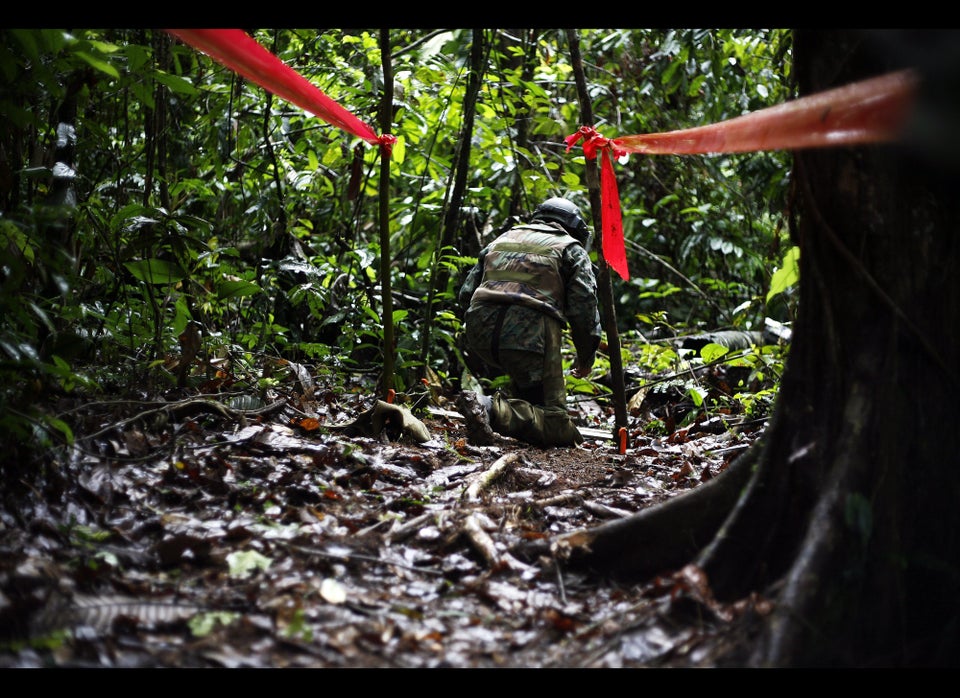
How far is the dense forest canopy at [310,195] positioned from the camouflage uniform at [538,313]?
560mm

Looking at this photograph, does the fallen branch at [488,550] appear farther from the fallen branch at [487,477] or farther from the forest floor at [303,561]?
the fallen branch at [487,477]

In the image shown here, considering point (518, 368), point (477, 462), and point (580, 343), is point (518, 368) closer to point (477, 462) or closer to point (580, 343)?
point (580, 343)

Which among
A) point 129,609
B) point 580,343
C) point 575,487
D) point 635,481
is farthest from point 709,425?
point 129,609

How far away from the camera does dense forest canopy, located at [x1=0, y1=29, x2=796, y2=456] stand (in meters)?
3.98

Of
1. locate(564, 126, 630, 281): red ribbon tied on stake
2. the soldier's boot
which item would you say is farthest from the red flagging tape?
the soldier's boot

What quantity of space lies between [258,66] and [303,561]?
229cm

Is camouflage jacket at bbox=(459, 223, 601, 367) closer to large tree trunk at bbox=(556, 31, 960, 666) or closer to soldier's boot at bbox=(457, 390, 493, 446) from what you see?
soldier's boot at bbox=(457, 390, 493, 446)

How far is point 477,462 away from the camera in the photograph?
4.72 meters

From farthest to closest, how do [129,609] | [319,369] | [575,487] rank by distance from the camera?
[319,369] → [575,487] → [129,609]

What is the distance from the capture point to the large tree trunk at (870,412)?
97.2 inches

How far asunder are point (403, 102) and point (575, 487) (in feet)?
12.4

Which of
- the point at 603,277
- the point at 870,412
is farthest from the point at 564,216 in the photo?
the point at 870,412

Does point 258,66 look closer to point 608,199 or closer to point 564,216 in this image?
point 608,199

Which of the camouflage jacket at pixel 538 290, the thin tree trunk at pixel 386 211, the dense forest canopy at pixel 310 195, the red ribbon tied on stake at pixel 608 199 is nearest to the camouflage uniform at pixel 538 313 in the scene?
the camouflage jacket at pixel 538 290
